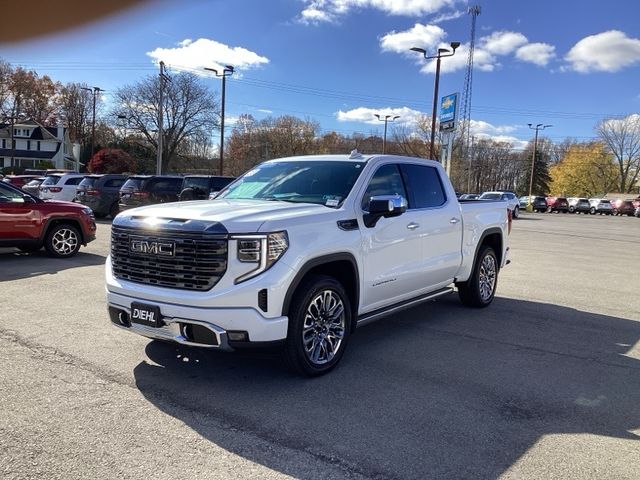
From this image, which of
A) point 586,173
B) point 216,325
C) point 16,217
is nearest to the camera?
point 216,325

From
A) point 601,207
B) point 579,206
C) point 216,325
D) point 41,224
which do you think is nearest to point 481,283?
point 216,325

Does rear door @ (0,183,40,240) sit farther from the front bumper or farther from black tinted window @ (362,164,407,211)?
black tinted window @ (362,164,407,211)

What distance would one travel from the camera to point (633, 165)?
97.0 m

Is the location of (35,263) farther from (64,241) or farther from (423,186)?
(423,186)

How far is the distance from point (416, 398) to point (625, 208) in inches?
2523

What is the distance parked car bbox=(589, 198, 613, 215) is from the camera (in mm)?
61344

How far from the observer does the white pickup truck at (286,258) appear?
13.5 ft

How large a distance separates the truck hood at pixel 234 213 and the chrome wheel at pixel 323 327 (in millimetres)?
730

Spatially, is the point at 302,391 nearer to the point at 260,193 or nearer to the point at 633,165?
the point at 260,193

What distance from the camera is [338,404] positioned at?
162 inches

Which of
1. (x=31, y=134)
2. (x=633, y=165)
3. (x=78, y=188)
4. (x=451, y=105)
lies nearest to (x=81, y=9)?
(x=78, y=188)

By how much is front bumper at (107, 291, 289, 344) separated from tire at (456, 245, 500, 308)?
148 inches

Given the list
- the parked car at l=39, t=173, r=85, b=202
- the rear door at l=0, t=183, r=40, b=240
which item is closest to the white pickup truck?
the rear door at l=0, t=183, r=40, b=240

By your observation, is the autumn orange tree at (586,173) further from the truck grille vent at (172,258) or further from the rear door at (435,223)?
the truck grille vent at (172,258)
